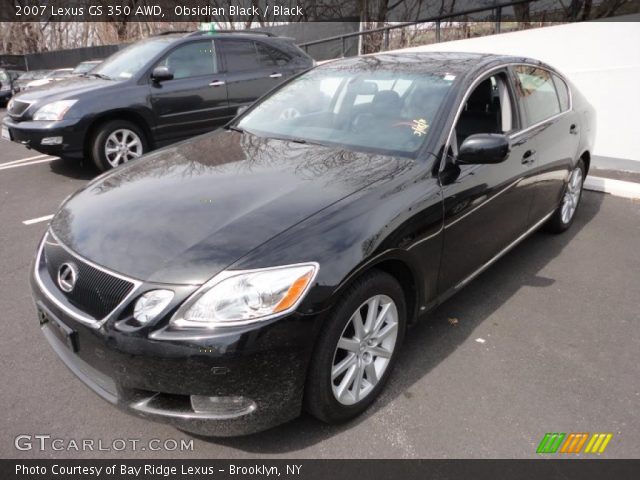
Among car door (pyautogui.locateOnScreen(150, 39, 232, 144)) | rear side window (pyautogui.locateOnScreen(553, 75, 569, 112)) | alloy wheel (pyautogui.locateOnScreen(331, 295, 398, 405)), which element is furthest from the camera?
car door (pyautogui.locateOnScreen(150, 39, 232, 144))

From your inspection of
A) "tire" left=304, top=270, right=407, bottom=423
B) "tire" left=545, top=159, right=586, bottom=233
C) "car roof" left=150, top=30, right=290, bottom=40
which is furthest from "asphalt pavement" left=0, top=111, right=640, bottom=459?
"car roof" left=150, top=30, right=290, bottom=40

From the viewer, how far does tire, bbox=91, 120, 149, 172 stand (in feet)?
21.0

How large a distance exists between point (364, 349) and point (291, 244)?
69 centimetres

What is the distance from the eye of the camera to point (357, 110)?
3314 millimetres

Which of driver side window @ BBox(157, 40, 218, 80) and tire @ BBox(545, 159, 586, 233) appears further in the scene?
driver side window @ BBox(157, 40, 218, 80)

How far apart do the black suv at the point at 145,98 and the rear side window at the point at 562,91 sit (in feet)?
14.5

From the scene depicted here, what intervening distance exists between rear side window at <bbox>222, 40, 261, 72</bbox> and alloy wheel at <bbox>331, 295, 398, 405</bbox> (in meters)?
5.84

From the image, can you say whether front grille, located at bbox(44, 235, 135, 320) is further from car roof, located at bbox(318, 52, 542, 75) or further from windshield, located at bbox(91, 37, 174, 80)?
windshield, located at bbox(91, 37, 174, 80)

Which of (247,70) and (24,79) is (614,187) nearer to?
(247,70)

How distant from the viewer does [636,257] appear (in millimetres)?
4418

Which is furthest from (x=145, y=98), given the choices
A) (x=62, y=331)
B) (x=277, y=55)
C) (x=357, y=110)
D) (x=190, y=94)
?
(x=62, y=331)

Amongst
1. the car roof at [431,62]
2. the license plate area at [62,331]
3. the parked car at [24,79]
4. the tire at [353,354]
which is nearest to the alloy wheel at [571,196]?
the car roof at [431,62]

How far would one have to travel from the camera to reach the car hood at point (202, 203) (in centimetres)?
213

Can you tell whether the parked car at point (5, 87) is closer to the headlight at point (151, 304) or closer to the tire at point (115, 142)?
the tire at point (115, 142)
